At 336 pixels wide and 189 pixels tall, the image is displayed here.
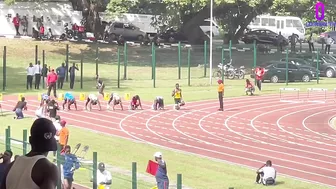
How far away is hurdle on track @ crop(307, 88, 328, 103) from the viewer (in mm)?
43469

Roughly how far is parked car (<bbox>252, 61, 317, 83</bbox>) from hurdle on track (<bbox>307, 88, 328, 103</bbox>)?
5.20 meters

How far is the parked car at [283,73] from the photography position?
52.4 metres

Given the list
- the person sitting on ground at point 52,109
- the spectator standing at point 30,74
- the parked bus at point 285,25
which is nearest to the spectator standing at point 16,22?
the spectator standing at point 30,74

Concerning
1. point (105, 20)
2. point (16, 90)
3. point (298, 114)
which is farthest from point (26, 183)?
point (105, 20)

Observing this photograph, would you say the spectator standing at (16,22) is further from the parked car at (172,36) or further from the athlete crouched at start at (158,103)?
the athlete crouched at start at (158,103)

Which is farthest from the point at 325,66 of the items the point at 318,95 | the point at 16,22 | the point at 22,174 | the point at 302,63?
the point at 22,174

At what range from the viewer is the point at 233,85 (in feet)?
165

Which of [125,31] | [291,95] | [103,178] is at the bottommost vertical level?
[103,178]

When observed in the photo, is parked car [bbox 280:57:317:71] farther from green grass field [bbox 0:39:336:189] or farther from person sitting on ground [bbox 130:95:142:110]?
person sitting on ground [bbox 130:95:142:110]

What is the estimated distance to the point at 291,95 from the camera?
149 feet

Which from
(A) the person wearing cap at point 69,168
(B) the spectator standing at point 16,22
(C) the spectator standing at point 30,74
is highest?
(B) the spectator standing at point 16,22

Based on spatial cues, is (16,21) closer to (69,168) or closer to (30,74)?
(30,74)

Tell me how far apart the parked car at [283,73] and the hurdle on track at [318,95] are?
17.0 ft

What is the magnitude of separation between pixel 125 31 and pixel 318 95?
24.7 metres
